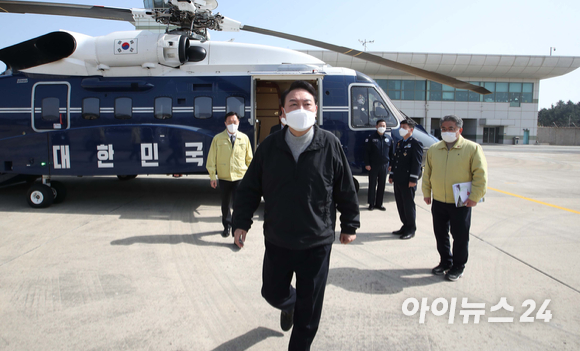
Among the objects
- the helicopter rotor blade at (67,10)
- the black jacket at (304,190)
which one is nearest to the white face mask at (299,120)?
the black jacket at (304,190)

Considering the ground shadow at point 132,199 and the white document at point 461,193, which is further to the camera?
the ground shadow at point 132,199

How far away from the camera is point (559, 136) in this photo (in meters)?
49.0

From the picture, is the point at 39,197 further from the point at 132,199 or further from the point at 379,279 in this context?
the point at 379,279

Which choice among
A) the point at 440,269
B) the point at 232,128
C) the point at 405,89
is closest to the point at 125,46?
the point at 232,128

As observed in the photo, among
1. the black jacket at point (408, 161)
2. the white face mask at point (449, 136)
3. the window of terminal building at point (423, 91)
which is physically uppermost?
the window of terminal building at point (423, 91)

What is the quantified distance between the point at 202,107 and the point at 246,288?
4.91m

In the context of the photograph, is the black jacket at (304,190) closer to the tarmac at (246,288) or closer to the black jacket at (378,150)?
→ the tarmac at (246,288)

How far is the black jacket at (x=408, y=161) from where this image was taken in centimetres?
519

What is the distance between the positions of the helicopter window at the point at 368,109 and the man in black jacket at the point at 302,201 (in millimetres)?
5408

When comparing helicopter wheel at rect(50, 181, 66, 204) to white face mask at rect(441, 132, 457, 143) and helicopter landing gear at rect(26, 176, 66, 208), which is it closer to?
helicopter landing gear at rect(26, 176, 66, 208)

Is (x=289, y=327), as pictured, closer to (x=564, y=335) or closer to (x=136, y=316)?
(x=136, y=316)

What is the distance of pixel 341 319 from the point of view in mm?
3098

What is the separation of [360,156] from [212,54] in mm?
4053

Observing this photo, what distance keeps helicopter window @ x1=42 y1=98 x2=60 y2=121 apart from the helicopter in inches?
0.9
